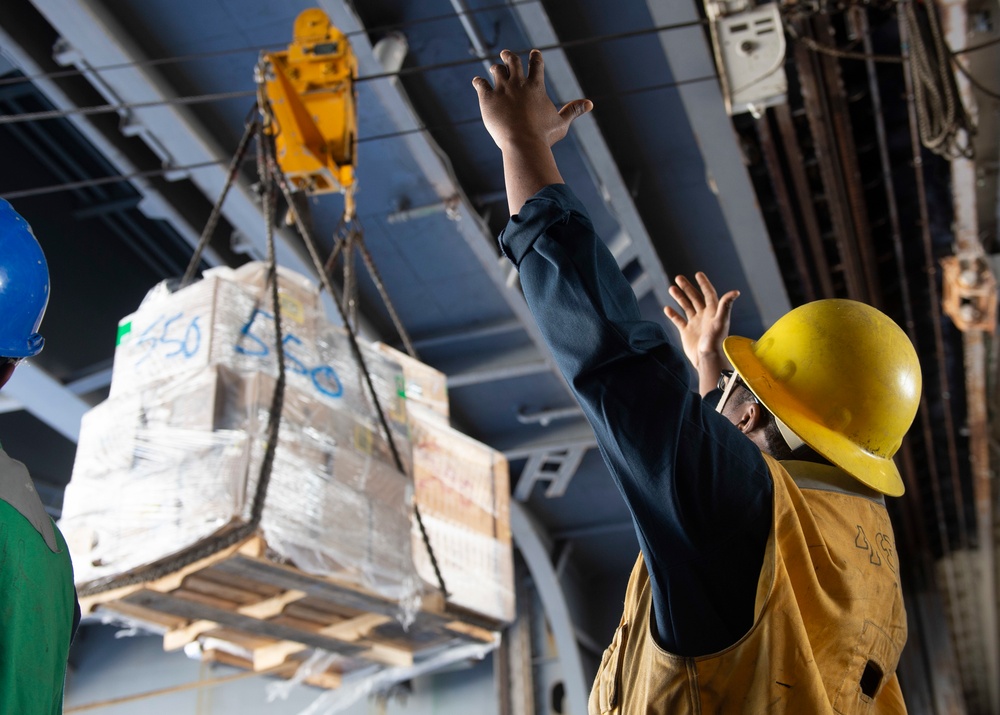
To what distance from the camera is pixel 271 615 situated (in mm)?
4375

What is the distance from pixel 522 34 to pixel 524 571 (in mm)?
5891

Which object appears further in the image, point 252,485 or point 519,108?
point 252,485

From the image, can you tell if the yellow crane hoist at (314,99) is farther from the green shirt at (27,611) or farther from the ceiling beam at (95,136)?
the green shirt at (27,611)

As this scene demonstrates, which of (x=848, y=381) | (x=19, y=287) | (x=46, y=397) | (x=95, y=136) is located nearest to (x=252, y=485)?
(x=19, y=287)

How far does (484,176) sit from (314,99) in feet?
5.61

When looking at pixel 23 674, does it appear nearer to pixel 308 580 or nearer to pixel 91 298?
pixel 308 580

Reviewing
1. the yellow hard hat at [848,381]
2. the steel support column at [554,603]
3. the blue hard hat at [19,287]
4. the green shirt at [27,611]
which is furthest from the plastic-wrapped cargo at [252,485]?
the steel support column at [554,603]

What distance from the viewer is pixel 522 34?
5590mm

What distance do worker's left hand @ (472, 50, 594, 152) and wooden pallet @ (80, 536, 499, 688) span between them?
2.25 meters

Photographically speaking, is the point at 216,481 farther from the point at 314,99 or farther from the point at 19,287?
the point at 314,99

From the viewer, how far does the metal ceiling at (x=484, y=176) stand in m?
5.46

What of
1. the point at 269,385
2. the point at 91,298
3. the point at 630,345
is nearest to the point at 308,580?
the point at 269,385

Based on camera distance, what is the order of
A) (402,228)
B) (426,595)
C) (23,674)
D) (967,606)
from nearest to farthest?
(23,674)
(426,595)
(402,228)
(967,606)

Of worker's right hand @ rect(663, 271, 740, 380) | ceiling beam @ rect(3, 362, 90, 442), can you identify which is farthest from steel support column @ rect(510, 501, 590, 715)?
worker's right hand @ rect(663, 271, 740, 380)
